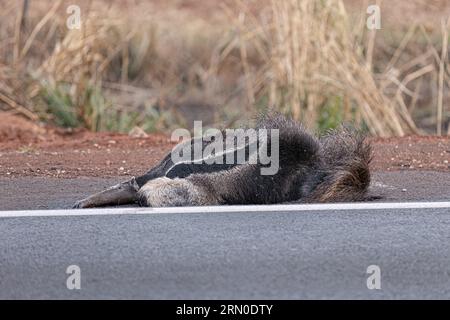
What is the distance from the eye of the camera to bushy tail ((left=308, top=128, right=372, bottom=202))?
21.6ft

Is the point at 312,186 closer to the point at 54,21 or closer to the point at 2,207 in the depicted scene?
the point at 2,207

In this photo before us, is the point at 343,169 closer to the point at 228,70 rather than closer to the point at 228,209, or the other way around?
the point at 228,209

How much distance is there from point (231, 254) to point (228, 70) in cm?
1126

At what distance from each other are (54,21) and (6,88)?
1628mm

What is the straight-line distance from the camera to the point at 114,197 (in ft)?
21.6

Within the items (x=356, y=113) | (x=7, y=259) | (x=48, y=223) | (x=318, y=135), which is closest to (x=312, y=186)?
(x=318, y=135)

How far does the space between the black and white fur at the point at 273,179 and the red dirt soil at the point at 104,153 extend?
52.4 inches

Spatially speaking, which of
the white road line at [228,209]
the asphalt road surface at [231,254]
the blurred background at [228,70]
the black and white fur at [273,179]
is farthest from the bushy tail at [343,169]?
the blurred background at [228,70]

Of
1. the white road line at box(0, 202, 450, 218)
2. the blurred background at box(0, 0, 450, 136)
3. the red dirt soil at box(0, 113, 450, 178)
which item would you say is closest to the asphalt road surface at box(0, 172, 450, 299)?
the white road line at box(0, 202, 450, 218)

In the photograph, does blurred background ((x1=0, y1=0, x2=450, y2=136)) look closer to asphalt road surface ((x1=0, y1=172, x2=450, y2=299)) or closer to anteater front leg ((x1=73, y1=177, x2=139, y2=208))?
anteater front leg ((x1=73, y1=177, x2=139, y2=208))

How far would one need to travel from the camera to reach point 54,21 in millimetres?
13328
